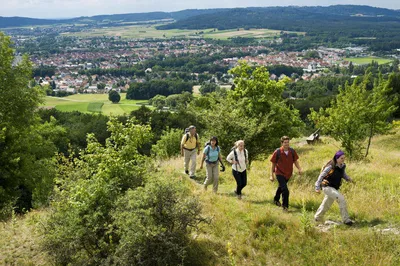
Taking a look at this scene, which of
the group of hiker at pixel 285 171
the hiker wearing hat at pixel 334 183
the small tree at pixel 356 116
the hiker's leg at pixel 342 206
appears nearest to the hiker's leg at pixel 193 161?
the group of hiker at pixel 285 171

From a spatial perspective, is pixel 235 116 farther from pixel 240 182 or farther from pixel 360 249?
pixel 360 249

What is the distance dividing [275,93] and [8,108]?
11868 mm

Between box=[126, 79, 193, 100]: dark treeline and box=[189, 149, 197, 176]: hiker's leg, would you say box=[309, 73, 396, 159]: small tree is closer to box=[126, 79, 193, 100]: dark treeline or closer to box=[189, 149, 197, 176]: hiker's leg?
box=[189, 149, 197, 176]: hiker's leg

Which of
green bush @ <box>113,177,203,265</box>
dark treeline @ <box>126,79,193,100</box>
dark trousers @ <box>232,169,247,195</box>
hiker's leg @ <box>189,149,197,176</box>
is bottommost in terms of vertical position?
dark treeline @ <box>126,79,193,100</box>

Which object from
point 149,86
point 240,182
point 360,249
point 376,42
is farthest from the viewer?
point 376,42

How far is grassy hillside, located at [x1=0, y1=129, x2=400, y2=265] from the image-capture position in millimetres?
5996

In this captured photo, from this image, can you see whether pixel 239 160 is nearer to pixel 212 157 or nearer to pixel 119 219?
pixel 212 157

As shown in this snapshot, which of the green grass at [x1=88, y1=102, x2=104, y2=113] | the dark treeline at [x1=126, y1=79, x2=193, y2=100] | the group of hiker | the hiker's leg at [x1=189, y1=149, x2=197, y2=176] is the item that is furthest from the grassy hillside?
the dark treeline at [x1=126, y1=79, x2=193, y2=100]

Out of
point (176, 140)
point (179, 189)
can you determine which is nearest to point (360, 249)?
point (179, 189)

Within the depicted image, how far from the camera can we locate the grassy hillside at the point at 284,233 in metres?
6.00

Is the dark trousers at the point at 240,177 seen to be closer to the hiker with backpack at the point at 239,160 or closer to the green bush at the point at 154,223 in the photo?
the hiker with backpack at the point at 239,160

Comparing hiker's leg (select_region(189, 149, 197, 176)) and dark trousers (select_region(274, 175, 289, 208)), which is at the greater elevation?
dark trousers (select_region(274, 175, 289, 208))

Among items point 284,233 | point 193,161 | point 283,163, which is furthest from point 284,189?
point 193,161

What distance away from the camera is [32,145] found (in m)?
17.6
